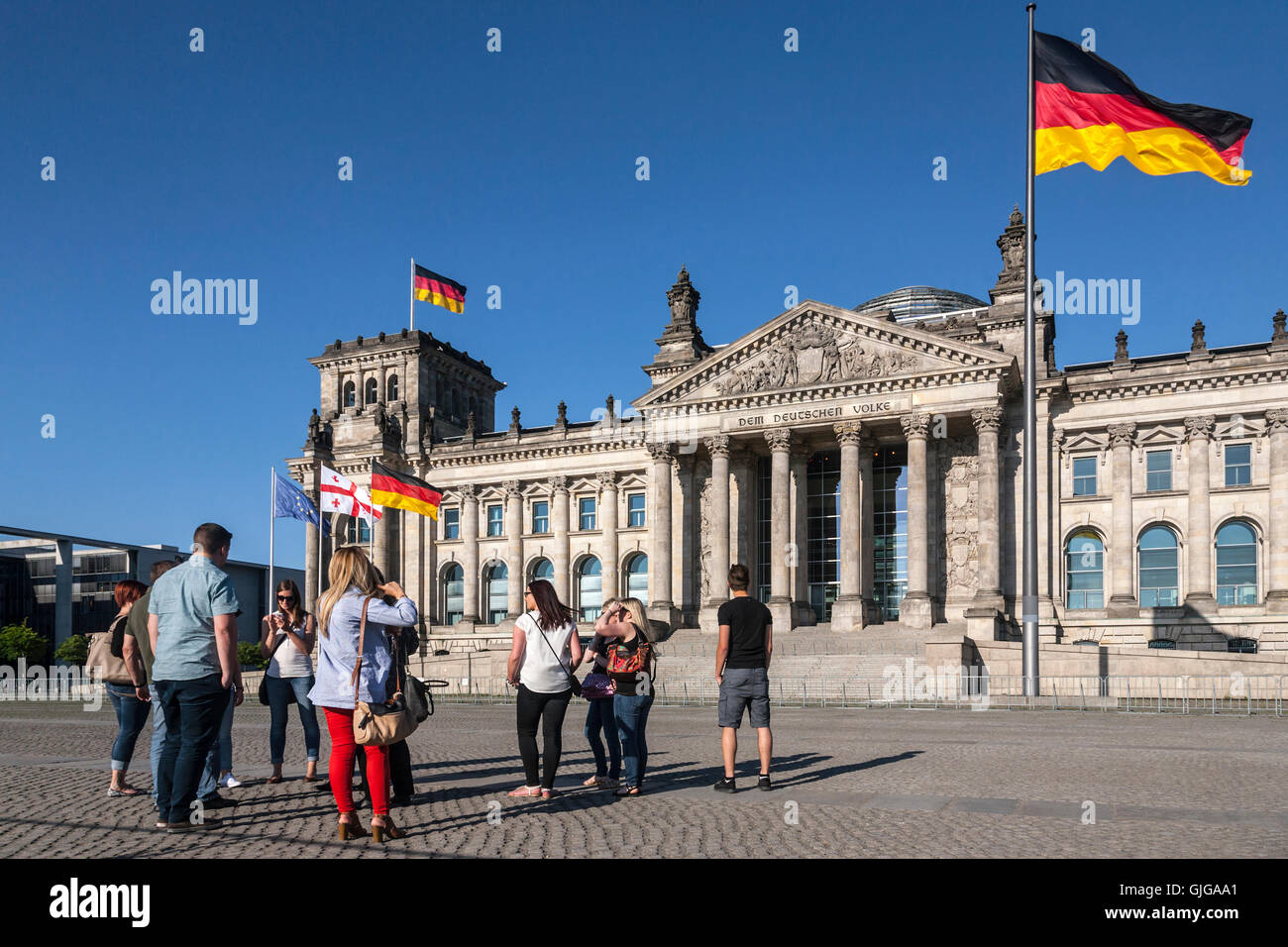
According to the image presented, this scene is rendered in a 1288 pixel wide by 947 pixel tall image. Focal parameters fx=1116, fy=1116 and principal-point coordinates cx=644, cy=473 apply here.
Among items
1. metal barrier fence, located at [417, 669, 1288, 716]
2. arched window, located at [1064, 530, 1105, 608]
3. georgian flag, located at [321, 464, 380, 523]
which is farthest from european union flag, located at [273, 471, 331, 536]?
arched window, located at [1064, 530, 1105, 608]

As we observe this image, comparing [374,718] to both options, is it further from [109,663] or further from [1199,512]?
[1199,512]

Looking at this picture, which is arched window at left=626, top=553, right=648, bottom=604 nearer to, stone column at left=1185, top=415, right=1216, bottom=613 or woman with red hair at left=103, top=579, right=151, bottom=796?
stone column at left=1185, top=415, right=1216, bottom=613

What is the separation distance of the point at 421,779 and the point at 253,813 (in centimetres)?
279

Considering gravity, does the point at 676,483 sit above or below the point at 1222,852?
above

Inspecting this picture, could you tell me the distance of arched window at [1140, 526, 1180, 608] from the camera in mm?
46969

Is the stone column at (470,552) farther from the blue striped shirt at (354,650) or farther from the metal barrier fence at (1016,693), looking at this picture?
the blue striped shirt at (354,650)

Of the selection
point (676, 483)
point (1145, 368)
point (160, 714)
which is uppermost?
point (1145, 368)

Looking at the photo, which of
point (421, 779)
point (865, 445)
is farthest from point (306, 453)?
point (421, 779)

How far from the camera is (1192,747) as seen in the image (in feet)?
57.5

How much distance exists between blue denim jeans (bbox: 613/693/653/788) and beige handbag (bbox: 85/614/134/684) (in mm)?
5063

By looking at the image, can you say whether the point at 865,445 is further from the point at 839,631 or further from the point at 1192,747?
the point at 1192,747

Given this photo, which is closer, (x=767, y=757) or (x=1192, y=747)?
(x=767, y=757)
